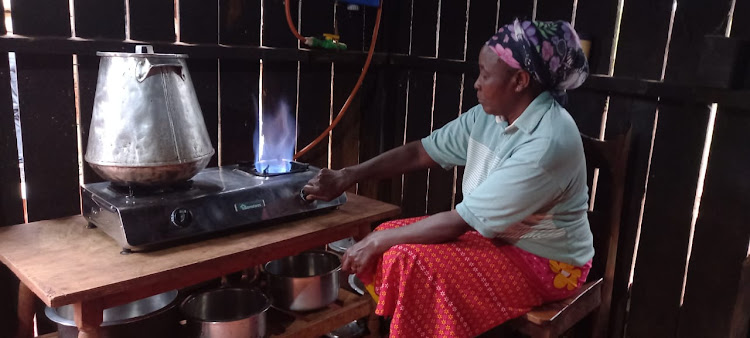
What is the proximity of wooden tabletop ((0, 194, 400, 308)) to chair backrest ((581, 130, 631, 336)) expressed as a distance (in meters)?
0.79

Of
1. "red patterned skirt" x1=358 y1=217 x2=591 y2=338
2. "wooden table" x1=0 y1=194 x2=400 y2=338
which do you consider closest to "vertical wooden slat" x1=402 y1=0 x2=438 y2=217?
"wooden table" x1=0 y1=194 x2=400 y2=338

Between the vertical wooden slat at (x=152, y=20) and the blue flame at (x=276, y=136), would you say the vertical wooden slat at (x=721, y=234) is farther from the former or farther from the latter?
the vertical wooden slat at (x=152, y=20)

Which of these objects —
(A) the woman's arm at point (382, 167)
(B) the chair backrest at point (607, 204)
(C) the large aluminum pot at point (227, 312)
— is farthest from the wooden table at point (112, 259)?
(B) the chair backrest at point (607, 204)

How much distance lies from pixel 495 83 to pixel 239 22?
3.41 feet

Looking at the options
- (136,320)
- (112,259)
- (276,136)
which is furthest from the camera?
(276,136)

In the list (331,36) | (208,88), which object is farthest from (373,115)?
(208,88)

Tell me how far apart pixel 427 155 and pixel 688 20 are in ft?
2.95

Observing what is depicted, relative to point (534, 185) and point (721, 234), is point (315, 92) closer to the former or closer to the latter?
point (534, 185)

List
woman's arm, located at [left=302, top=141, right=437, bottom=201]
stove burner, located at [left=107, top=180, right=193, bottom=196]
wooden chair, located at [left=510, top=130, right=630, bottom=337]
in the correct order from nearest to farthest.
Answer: stove burner, located at [left=107, top=180, right=193, bottom=196] < wooden chair, located at [left=510, top=130, right=630, bottom=337] < woman's arm, located at [left=302, top=141, right=437, bottom=201]

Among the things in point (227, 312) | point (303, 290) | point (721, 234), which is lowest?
point (227, 312)

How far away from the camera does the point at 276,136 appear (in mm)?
2260

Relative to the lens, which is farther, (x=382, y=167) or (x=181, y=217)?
(x=382, y=167)

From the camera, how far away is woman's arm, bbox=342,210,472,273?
1.53 m

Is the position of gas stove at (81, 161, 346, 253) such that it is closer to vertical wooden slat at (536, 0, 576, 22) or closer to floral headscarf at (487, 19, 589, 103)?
floral headscarf at (487, 19, 589, 103)
